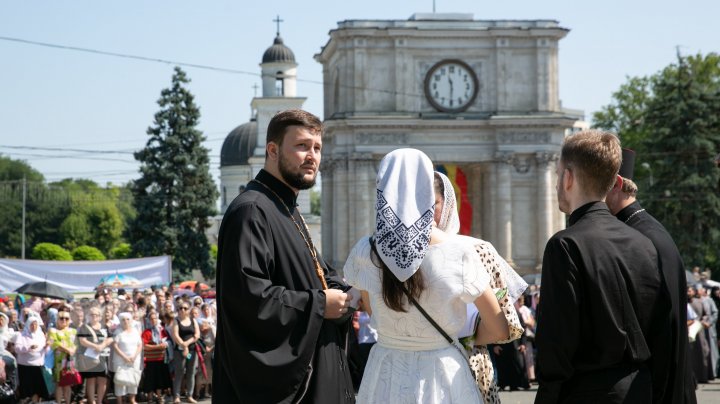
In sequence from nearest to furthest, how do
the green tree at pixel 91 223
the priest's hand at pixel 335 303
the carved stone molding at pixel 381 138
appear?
the priest's hand at pixel 335 303
the carved stone molding at pixel 381 138
the green tree at pixel 91 223

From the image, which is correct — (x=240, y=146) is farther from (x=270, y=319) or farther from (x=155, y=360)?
(x=270, y=319)

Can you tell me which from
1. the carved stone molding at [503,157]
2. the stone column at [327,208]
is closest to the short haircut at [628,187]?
the carved stone molding at [503,157]

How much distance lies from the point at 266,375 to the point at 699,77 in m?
65.7

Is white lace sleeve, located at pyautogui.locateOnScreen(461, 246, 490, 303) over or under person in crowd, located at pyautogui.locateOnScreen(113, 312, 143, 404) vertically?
over

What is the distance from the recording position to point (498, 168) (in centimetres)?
6106

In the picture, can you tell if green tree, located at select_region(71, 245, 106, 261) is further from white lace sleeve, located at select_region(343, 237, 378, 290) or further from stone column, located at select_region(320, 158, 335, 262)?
white lace sleeve, located at select_region(343, 237, 378, 290)

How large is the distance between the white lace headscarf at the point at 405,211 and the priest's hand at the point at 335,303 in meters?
0.47

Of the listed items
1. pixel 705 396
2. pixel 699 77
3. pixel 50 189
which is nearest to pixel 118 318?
pixel 705 396

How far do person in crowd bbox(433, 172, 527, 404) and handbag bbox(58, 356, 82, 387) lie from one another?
13.7 m

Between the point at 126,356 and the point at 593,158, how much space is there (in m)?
14.5

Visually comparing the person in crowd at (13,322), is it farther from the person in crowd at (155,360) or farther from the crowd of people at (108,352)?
the person in crowd at (155,360)

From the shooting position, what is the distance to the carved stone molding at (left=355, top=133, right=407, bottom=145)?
6059 cm

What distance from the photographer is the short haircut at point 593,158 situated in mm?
5773

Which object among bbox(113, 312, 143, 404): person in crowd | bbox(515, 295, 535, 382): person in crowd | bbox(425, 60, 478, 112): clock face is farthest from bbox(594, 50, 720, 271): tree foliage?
bbox(113, 312, 143, 404): person in crowd
